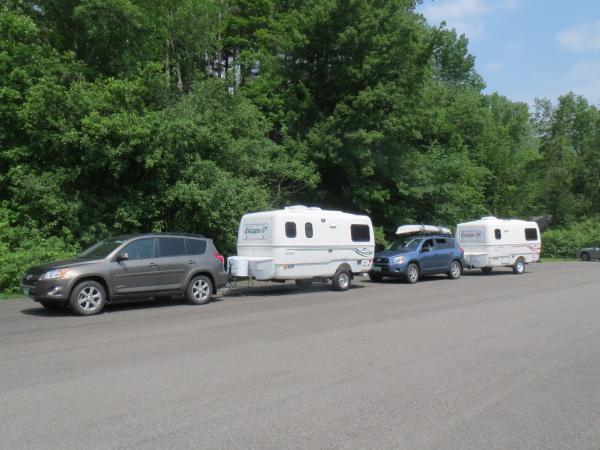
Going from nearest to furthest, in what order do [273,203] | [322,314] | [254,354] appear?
[254,354]
[322,314]
[273,203]

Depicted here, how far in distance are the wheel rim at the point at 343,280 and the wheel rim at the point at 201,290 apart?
5098mm

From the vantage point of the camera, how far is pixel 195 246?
535 inches

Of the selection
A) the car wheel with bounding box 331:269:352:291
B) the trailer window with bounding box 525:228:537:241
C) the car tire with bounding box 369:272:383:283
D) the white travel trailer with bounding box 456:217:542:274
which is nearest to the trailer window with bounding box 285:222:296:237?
the car wheel with bounding box 331:269:352:291

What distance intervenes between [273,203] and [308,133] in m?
5.15

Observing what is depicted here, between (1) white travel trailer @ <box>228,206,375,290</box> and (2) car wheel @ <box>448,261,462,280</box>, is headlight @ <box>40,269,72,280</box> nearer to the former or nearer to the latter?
(1) white travel trailer @ <box>228,206,375,290</box>

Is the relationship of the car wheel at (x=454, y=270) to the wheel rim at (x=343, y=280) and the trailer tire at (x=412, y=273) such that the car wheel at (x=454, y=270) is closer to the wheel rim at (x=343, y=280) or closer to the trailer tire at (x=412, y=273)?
the trailer tire at (x=412, y=273)

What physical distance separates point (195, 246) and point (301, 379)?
312 inches

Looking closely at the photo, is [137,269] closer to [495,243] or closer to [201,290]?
[201,290]

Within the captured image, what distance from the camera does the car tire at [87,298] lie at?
11141mm

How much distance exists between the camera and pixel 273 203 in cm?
2397

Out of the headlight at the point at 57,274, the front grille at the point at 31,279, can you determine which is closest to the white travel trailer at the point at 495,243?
the headlight at the point at 57,274

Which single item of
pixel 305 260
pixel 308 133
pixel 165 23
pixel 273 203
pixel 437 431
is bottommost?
pixel 437 431

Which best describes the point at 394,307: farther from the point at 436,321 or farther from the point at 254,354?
the point at 254,354

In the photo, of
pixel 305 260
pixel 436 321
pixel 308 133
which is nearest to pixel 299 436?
pixel 436 321
